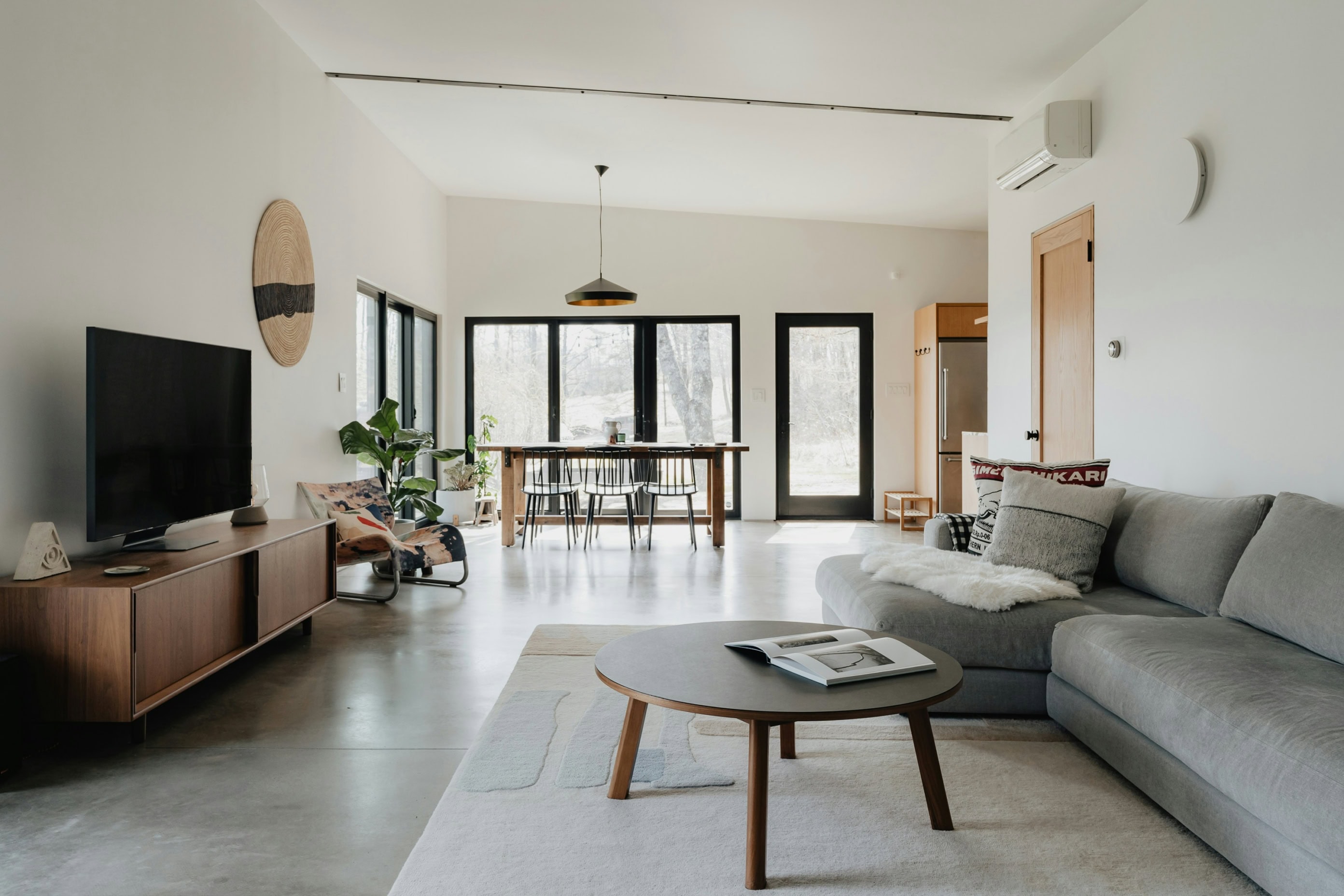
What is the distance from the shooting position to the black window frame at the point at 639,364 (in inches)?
320

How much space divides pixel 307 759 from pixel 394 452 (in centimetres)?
325

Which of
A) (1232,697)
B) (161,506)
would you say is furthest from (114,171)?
(1232,697)

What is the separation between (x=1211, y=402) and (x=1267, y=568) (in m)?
1.21

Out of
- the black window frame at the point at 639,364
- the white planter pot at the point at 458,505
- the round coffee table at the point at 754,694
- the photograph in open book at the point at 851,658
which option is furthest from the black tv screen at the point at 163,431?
the black window frame at the point at 639,364

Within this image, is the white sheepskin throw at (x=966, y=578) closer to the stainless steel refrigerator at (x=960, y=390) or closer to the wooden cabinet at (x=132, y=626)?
the wooden cabinet at (x=132, y=626)

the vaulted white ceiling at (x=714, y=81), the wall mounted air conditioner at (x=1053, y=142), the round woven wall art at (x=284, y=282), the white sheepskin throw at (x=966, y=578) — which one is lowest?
the white sheepskin throw at (x=966, y=578)

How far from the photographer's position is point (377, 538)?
459 cm

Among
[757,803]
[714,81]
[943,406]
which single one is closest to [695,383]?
[943,406]

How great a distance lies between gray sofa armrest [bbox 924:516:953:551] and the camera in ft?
12.1

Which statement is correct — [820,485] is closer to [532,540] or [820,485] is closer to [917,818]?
[532,540]

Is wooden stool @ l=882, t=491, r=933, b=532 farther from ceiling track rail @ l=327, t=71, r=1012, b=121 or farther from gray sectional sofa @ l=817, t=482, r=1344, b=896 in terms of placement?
gray sectional sofa @ l=817, t=482, r=1344, b=896

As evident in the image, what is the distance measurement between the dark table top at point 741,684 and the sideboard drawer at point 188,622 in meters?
1.49

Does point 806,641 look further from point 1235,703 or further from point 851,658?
point 1235,703

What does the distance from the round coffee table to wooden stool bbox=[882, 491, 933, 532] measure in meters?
5.33
